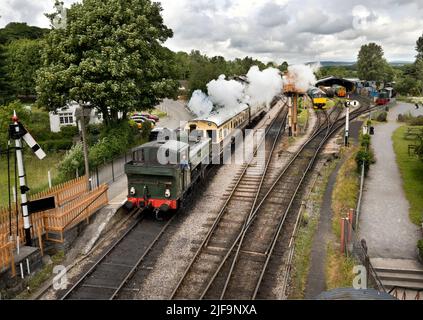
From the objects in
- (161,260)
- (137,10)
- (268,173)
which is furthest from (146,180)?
(137,10)

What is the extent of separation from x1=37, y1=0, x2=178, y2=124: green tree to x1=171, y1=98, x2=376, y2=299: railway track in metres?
9.66

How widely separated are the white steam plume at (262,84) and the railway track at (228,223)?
Result: 1019 centimetres

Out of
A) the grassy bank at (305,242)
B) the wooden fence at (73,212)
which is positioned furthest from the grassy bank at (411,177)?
the wooden fence at (73,212)

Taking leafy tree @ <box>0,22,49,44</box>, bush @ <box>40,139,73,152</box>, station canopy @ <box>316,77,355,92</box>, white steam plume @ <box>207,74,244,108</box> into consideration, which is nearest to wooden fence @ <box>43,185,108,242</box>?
bush @ <box>40,139,73,152</box>

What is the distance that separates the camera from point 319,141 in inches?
1191

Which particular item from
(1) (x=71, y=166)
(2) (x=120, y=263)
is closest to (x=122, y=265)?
(2) (x=120, y=263)

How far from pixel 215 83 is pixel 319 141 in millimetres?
9645

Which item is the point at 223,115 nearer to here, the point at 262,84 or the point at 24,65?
the point at 262,84

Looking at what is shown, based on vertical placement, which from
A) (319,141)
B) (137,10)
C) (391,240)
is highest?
(137,10)

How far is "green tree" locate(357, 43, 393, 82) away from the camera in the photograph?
77000mm

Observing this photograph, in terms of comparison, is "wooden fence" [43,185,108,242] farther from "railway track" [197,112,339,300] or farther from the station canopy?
the station canopy

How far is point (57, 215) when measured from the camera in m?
12.8

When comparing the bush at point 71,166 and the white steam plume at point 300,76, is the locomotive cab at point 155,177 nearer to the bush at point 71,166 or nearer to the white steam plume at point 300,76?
the bush at point 71,166
